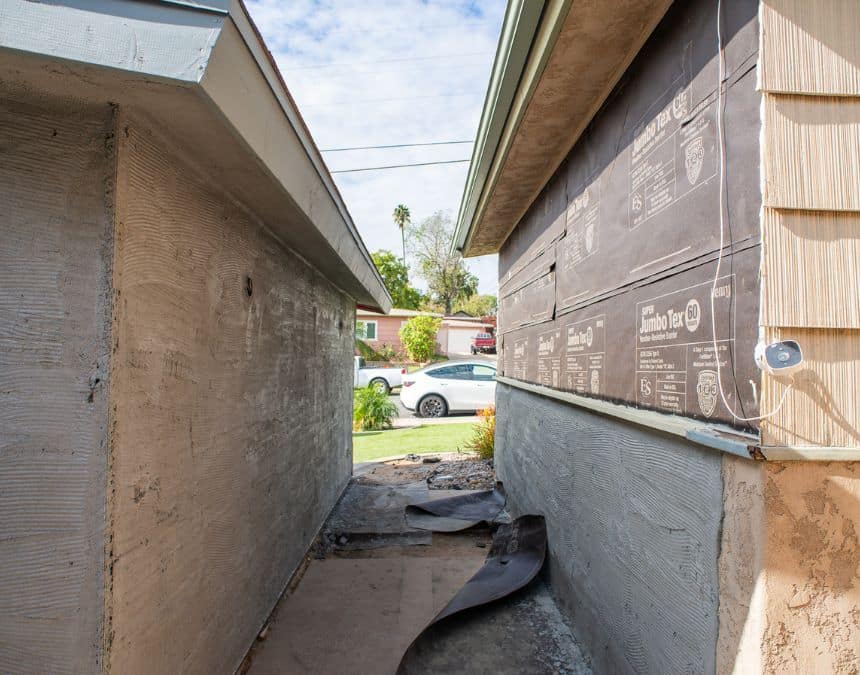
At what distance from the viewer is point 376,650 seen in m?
3.33

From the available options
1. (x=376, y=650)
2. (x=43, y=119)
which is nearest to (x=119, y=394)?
(x=43, y=119)

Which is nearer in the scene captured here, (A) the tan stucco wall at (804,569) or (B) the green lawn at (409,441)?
(A) the tan stucco wall at (804,569)

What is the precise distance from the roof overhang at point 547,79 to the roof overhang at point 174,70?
114 cm

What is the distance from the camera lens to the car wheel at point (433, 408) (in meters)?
14.7

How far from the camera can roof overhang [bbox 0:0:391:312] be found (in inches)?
55.7

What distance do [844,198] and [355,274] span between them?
4049mm

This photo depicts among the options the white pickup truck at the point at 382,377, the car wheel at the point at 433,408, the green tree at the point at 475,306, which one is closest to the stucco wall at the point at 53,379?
the car wheel at the point at 433,408

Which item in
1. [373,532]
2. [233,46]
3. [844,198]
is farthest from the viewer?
[373,532]

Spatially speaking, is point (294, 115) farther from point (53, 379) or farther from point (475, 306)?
point (475, 306)

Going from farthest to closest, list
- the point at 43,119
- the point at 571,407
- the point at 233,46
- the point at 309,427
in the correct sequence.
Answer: the point at 309,427 < the point at 571,407 < the point at 43,119 < the point at 233,46

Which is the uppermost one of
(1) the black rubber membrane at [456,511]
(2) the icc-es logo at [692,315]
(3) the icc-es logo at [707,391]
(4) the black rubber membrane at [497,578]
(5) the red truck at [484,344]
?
(5) the red truck at [484,344]

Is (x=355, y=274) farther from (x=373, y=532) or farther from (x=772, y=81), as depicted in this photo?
(x=772, y=81)

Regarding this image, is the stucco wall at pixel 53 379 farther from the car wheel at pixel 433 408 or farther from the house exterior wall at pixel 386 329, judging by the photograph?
the house exterior wall at pixel 386 329

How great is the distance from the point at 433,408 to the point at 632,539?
40.7 ft
